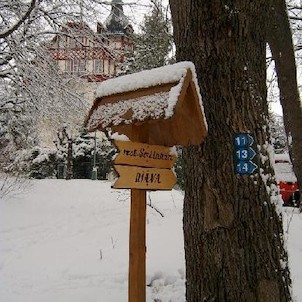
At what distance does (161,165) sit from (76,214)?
24.6 feet

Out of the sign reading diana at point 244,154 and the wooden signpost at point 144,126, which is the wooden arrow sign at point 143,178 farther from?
the sign reading diana at point 244,154

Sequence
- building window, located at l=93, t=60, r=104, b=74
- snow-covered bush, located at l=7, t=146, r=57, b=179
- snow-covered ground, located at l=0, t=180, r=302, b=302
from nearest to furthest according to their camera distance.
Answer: snow-covered ground, located at l=0, t=180, r=302, b=302 < building window, located at l=93, t=60, r=104, b=74 < snow-covered bush, located at l=7, t=146, r=57, b=179

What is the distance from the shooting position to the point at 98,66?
1266 cm

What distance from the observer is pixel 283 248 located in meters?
3.08

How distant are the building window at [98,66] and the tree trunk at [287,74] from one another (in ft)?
22.5

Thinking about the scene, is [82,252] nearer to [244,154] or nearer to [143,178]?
[143,178]

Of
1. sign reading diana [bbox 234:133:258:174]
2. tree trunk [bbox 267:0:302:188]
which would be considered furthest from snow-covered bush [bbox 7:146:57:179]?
sign reading diana [bbox 234:133:258:174]

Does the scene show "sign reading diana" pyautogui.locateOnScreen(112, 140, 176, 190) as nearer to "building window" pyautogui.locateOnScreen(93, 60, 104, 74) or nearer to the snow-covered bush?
"building window" pyautogui.locateOnScreen(93, 60, 104, 74)

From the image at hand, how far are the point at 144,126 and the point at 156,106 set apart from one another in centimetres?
32

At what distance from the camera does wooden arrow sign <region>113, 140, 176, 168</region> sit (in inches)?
102

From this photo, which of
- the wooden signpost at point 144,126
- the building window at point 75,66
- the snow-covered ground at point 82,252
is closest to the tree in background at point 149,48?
the building window at point 75,66

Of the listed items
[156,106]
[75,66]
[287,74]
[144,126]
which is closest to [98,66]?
[75,66]

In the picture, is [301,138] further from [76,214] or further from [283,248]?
[76,214]

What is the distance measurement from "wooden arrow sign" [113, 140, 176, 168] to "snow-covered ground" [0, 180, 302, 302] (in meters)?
2.07
